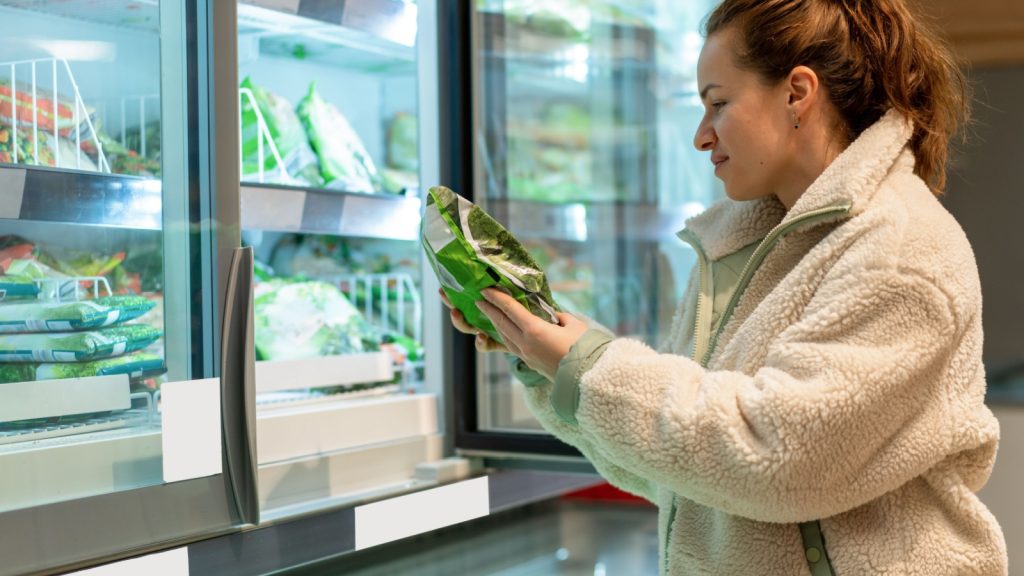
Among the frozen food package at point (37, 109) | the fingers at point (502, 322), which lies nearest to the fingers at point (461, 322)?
the fingers at point (502, 322)

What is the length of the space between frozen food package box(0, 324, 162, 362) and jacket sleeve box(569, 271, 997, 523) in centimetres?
79

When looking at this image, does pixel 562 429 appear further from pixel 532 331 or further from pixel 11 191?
pixel 11 191

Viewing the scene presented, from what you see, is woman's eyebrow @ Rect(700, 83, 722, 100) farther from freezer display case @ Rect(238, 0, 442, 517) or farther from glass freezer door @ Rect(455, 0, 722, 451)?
glass freezer door @ Rect(455, 0, 722, 451)

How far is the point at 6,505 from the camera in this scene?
1.37 metres

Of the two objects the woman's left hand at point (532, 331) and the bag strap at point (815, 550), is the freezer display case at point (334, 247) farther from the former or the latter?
the bag strap at point (815, 550)

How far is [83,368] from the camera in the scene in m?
1.54

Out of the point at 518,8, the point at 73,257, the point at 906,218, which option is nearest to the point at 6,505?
the point at 73,257

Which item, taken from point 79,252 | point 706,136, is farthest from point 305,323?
point 706,136

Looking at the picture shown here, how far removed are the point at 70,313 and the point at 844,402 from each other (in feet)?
3.57

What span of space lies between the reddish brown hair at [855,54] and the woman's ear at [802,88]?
1 cm

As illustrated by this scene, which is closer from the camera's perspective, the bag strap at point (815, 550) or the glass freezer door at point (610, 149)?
the bag strap at point (815, 550)

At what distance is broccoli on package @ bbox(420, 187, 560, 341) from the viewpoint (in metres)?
1.27

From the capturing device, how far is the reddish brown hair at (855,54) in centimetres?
125

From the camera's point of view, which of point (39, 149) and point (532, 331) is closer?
point (532, 331)
